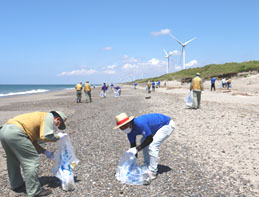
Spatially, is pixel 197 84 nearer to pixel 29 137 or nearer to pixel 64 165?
pixel 64 165

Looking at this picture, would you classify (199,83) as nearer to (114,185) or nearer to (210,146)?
(210,146)

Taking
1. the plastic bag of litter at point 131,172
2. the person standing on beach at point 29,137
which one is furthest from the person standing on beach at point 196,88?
the person standing on beach at point 29,137

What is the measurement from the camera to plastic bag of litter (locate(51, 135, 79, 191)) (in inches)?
169

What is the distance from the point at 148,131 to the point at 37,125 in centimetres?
202

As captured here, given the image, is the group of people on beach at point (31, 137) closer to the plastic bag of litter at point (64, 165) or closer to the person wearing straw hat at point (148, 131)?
the person wearing straw hat at point (148, 131)

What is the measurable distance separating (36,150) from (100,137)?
13.8 ft

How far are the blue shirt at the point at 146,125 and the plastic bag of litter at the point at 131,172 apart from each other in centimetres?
36

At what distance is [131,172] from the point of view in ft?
15.1

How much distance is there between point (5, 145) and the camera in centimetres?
390

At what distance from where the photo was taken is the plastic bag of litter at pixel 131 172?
178 inches

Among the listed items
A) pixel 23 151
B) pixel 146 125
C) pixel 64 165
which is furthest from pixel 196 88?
pixel 23 151

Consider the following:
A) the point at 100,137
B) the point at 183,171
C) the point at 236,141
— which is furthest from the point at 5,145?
the point at 236,141

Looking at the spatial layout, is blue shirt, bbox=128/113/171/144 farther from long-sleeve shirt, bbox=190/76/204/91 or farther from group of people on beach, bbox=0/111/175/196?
long-sleeve shirt, bbox=190/76/204/91

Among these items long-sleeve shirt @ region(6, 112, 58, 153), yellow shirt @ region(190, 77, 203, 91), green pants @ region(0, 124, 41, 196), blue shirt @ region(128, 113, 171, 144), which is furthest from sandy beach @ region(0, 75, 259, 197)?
yellow shirt @ region(190, 77, 203, 91)
